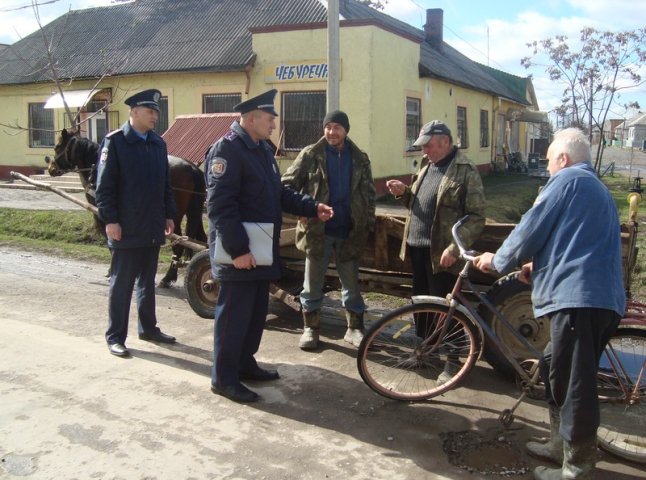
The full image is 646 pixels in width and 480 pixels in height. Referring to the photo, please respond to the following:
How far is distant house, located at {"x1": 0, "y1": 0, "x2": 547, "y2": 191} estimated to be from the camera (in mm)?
→ 16141

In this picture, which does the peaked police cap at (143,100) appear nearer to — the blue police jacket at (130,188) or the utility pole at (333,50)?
the blue police jacket at (130,188)

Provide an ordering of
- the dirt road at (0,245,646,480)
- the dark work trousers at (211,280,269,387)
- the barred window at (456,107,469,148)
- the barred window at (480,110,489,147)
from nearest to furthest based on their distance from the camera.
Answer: the dirt road at (0,245,646,480) < the dark work trousers at (211,280,269,387) < the barred window at (456,107,469,148) < the barred window at (480,110,489,147)

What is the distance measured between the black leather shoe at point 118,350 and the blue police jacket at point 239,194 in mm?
1353

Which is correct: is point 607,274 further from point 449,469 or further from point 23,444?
point 23,444

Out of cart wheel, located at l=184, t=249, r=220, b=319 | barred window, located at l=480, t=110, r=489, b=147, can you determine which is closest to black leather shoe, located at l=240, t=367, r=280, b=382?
cart wheel, located at l=184, t=249, r=220, b=319

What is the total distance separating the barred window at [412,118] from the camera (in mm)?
18203

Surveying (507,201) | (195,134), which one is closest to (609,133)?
(507,201)

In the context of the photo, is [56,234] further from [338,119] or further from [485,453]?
[485,453]

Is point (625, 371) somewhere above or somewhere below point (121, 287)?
below

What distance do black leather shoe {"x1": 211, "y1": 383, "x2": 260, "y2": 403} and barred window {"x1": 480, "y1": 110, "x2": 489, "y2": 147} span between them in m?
24.6

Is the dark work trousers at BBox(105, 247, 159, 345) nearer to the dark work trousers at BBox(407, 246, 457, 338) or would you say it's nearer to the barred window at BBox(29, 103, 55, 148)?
the dark work trousers at BBox(407, 246, 457, 338)

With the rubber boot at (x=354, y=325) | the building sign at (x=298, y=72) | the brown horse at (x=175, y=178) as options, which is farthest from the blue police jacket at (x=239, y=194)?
the building sign at (x=298, y=72)

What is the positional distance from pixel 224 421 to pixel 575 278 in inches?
91.8

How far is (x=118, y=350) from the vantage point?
5207mm
